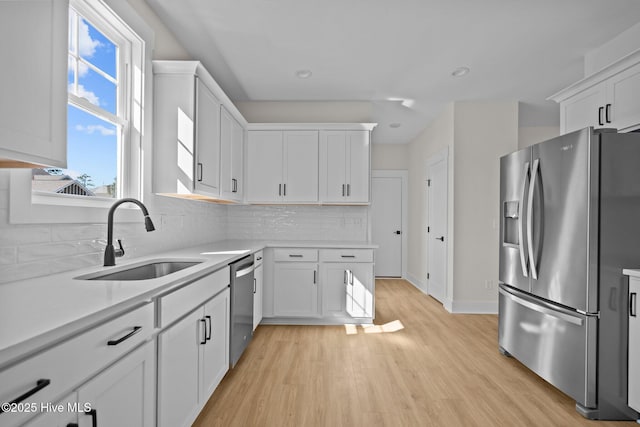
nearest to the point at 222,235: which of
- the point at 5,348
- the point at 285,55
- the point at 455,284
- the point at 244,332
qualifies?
the point at 244,332

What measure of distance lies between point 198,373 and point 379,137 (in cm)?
522

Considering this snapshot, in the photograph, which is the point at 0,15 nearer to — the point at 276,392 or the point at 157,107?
the point at 157,107

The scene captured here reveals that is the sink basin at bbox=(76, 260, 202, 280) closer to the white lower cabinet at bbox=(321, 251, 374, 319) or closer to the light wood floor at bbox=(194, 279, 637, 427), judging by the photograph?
the light wood floor at bbox=(194, 279, 637, 427)

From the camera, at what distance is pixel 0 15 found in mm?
914

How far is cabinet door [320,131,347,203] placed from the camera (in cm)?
392

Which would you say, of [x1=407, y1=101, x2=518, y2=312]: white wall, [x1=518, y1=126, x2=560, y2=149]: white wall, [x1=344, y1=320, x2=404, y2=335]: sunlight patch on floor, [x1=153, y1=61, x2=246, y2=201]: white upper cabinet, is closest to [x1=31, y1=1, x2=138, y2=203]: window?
[x1=153, y1=61, x2=246, y2=201]: white upper cabinet

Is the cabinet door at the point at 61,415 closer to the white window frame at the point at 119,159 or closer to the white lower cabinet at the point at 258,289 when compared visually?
the white window frame at the point at 119,159

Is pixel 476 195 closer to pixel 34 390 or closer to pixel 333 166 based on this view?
pixel 333 166

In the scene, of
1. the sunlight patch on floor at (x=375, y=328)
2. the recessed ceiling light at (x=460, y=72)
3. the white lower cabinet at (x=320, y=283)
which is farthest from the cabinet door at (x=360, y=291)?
the recessed ceiling light at (x=460, y=72)

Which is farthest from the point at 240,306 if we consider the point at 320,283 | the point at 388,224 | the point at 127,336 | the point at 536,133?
the point at 536,133

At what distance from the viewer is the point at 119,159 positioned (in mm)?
2219

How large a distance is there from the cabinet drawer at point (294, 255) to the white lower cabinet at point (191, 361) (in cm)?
138

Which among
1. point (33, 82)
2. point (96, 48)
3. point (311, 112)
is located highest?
point (311, 112)

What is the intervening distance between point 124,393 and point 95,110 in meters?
1.61
